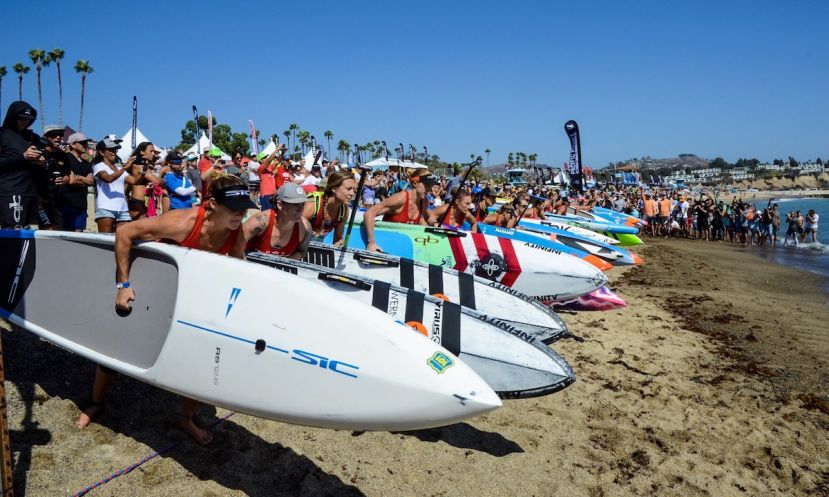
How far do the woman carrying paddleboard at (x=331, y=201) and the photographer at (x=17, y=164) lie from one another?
2.49m

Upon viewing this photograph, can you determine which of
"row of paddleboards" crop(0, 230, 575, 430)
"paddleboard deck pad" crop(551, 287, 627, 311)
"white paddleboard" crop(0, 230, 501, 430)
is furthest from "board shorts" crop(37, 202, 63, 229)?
"paddleboard deck pad" crop(551, 287, 627, 311)

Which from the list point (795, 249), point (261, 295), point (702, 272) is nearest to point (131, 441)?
point (261, 295)

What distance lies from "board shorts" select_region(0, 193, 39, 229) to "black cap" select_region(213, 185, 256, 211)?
9.22ft

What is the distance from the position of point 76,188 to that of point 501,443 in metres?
5.77

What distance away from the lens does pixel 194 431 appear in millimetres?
3717

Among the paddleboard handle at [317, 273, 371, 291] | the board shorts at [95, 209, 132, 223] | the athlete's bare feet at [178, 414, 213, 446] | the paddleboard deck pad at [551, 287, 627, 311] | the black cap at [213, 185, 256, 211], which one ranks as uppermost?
the black cap at [213, 185, 256, 211]

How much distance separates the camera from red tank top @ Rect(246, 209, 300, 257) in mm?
4680

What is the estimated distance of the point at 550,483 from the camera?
3674 millimetres

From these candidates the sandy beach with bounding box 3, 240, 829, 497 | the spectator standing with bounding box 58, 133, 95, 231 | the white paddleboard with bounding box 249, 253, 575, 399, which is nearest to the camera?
the sandy beach with bounding box 3, 240, 829, 497

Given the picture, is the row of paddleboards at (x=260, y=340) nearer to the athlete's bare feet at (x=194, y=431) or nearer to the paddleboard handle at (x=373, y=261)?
the athlete's bare feet at (x=194, y=431)

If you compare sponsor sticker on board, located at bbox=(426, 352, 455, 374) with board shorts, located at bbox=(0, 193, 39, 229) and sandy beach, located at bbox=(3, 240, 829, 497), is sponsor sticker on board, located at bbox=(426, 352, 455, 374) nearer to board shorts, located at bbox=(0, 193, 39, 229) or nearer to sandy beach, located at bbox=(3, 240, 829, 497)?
sandy beach, located at bbox=(3, 240, 829, 497)

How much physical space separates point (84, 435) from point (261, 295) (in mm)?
1788

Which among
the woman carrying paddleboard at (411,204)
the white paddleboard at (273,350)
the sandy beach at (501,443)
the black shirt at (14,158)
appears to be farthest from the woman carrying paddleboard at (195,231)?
the woman carrying paddleboard at (411,204)

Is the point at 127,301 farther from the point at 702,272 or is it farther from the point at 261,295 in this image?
the point at 702,272
